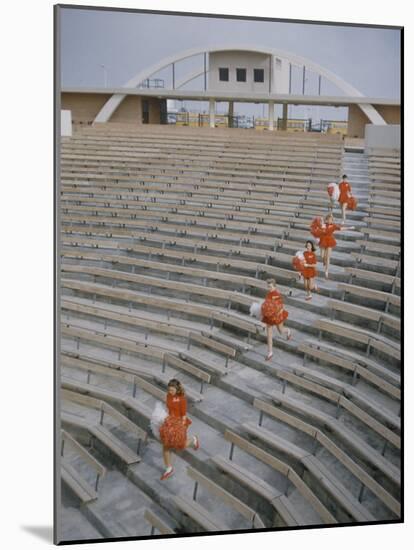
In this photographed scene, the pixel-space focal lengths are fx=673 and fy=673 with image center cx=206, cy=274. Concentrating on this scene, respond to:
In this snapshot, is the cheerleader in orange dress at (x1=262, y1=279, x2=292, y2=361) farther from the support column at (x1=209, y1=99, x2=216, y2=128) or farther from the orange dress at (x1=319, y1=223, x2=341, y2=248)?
the support column at (x1=209, y1=99, x2=216, y2=128)

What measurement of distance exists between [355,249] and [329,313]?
0.53 metres

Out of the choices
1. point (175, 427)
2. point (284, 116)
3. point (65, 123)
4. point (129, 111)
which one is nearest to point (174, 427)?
point (175, 427)

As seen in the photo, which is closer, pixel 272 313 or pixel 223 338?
pixel 272 313

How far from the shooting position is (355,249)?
204 inches

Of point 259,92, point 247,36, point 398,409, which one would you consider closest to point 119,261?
point 259,92

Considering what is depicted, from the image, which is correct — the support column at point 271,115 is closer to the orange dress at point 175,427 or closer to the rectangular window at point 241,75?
the rectangular window at point 241,75

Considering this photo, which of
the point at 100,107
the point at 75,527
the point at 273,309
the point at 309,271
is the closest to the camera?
the point at 75,527

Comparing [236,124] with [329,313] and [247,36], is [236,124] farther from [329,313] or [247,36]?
[329,313]

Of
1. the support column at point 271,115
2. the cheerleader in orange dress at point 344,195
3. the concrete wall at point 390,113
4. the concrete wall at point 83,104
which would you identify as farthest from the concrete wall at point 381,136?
the concrete wall at point 83,104

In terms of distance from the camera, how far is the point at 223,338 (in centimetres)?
526

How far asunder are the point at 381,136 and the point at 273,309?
155 cm

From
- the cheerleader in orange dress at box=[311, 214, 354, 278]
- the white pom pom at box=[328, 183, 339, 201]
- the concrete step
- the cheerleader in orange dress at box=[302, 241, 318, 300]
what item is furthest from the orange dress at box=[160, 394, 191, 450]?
the white pom pom at box=[328, 183, 339, 201]

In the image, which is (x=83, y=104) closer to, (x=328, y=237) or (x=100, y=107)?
(x=100, y=107)

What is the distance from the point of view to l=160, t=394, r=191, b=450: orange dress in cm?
438
